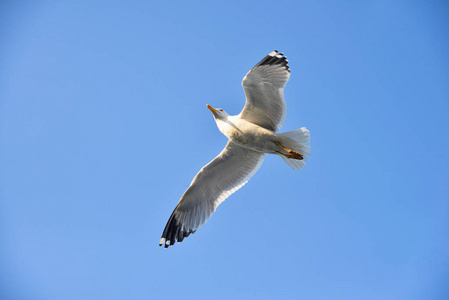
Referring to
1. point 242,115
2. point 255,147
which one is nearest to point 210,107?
point 242,115

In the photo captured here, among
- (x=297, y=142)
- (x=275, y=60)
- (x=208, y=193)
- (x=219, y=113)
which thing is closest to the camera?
(x=275, y=60)

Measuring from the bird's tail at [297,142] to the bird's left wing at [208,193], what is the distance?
81cm

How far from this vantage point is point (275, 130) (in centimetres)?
655

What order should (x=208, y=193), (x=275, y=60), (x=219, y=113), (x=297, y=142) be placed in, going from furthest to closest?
(x=208, y=193) → (x=219, y=113) → (x=297, y=142) → (x=275, y=60)

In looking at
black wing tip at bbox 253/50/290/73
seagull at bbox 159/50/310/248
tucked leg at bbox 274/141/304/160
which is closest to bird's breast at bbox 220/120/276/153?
seagull at bbox 159/50/310/248

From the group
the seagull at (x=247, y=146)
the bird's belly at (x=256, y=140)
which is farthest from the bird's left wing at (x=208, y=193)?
the bird's belly at (x=256, y=140)

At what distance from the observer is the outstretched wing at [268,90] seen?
597cm

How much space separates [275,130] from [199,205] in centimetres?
187

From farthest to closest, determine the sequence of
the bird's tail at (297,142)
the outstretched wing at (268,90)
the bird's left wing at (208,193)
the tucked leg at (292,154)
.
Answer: the bird's left wing at (208,193)
the tucked leg at (292,154)
the bird's tail at (297,142)
the outstretched wing at (268,90)

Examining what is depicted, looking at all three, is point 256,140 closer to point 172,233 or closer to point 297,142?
point 297,142

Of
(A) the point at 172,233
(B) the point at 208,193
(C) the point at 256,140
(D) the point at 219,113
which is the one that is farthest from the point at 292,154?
(A) the point at 172,233

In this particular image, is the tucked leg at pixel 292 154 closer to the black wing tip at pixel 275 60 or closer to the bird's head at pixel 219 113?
the bird's head at pixel 219 113

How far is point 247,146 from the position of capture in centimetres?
655

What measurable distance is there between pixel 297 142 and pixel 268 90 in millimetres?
912
